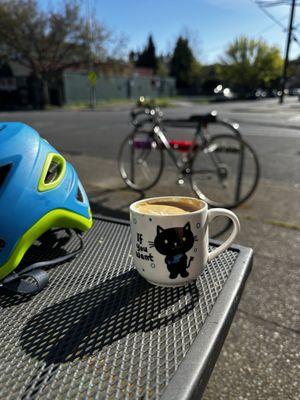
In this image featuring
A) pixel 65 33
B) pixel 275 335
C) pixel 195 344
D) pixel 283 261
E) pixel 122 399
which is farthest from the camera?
pixel 65 33

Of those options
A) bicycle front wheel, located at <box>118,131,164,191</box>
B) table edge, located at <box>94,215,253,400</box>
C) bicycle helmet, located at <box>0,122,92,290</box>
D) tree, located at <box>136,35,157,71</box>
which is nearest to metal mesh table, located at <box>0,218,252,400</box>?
table edge, located at <box>94,215,253,400</box>

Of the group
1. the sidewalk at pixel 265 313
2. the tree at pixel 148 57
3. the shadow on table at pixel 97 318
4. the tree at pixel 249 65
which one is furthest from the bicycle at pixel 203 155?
the tree at pixel 148 57

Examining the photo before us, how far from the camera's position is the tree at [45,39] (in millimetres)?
27719

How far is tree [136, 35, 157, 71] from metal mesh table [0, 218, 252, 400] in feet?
241

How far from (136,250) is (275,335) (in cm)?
133

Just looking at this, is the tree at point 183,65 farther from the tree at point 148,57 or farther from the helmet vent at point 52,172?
the helmet vent at point 52,172

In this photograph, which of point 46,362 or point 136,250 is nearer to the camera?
point 46,362

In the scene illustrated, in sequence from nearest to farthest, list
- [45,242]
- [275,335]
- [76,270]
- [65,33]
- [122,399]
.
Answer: [122,399] → [76,270] → [45,242] → [275,335] → [65,33]

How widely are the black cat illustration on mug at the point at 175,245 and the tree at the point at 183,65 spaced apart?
219ft

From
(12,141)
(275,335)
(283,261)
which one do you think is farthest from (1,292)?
(283,261)

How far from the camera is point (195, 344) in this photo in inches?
28.9

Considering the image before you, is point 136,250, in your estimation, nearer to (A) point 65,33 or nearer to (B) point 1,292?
(B) point 1,292

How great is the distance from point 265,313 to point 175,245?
1.46m

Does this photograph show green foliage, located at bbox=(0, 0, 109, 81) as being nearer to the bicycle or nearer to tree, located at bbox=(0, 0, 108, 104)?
tree, located at bbox=(0, 0, 108, 104)
